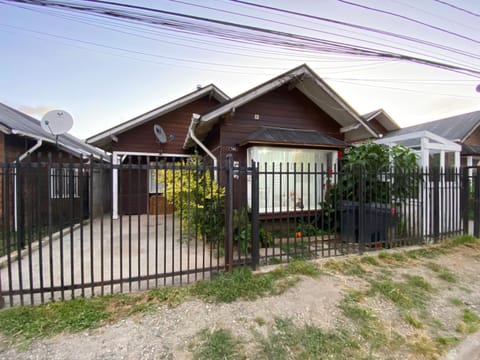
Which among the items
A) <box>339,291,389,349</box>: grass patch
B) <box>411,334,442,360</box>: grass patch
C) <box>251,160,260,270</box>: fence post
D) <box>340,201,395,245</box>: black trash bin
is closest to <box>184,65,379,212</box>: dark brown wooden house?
<box>340,201,395,245</box>: black trash bin

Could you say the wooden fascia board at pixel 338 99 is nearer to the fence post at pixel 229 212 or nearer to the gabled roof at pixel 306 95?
the gabled roof at pixel 306 95

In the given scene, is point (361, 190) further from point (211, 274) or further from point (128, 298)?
point (128, 298)

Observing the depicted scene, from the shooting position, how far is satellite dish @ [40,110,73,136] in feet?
17.7

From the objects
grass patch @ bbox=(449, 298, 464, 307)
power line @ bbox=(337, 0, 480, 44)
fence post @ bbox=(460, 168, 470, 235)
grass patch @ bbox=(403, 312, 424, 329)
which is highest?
power line @ bbox=(337, 0, 480, 44)

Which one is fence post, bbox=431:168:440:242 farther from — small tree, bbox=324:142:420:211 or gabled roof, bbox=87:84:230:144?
gabled roof, bbox=87:84:230:144

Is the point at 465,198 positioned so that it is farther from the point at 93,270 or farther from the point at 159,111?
the point at 159,111

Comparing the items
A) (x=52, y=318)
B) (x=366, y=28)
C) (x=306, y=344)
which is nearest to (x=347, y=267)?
(x=306, y=344)

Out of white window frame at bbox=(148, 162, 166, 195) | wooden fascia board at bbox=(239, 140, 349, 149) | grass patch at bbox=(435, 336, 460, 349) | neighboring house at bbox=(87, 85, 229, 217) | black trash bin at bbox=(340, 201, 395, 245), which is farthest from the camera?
neighboring house at bbox=(87, 85, 229, 217)

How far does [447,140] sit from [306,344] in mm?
7155

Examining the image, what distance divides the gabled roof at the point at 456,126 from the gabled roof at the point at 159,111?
1358cm

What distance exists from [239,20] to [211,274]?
18.7ft

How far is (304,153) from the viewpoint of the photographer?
709 cm

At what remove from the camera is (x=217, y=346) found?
2334 millimetres

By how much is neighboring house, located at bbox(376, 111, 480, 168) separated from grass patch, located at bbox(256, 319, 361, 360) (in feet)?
19.3
